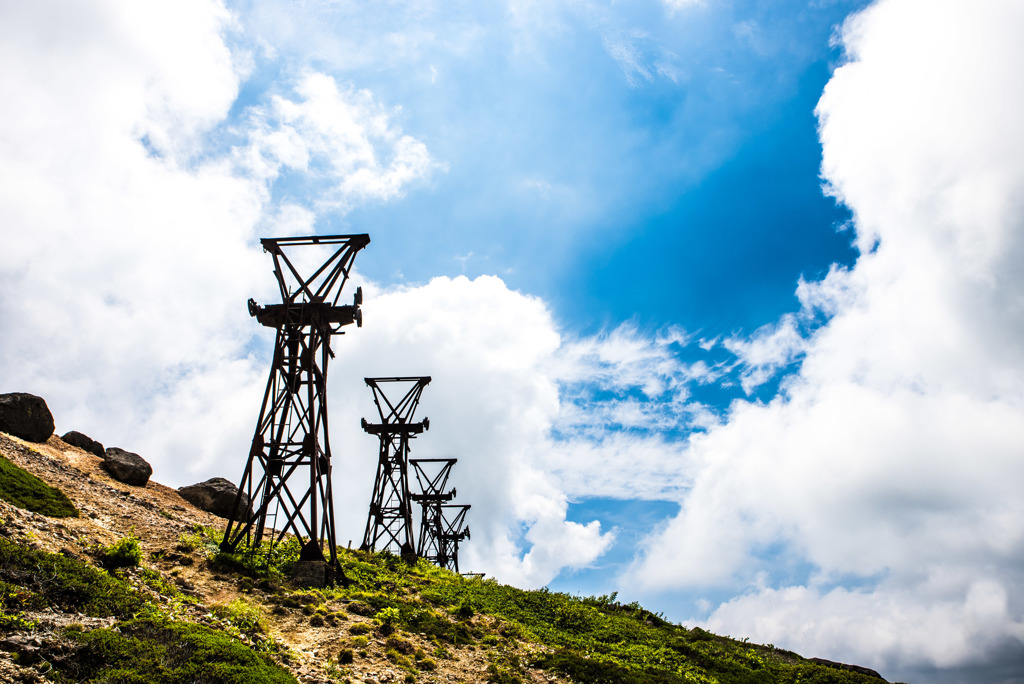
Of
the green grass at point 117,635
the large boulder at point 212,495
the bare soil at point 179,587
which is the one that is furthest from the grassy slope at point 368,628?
the large boulder at point 212,495

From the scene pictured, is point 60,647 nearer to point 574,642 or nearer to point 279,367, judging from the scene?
point 279,367

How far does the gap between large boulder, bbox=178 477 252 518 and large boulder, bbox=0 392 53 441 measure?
5312mm

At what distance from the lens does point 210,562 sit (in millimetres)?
13969

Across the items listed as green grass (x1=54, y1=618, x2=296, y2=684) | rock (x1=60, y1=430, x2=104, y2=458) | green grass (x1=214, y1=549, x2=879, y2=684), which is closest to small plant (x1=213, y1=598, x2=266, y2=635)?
green grass (x1=54, y1=618, x2=296, y2=684)

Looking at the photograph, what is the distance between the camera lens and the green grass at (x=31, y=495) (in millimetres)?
12422

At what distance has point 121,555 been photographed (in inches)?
453

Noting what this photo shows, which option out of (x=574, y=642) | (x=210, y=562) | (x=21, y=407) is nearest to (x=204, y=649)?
(x=210, y=562)

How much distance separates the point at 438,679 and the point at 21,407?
18342mm

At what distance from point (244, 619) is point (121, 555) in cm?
302

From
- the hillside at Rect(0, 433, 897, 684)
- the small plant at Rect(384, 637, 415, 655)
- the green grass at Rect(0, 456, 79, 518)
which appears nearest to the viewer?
the hillside at Rect(0, 433, 897, 684)

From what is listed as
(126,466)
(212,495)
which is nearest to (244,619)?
(126,466)

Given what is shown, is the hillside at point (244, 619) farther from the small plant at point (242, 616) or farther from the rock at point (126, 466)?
the rock at point (126, 466)

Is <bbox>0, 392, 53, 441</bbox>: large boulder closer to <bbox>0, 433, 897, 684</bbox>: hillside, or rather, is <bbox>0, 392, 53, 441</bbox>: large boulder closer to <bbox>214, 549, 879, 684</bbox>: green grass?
<bbox>0, 433, 897, 684</bbox>: hillside

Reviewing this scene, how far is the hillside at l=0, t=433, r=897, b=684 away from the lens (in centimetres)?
802
